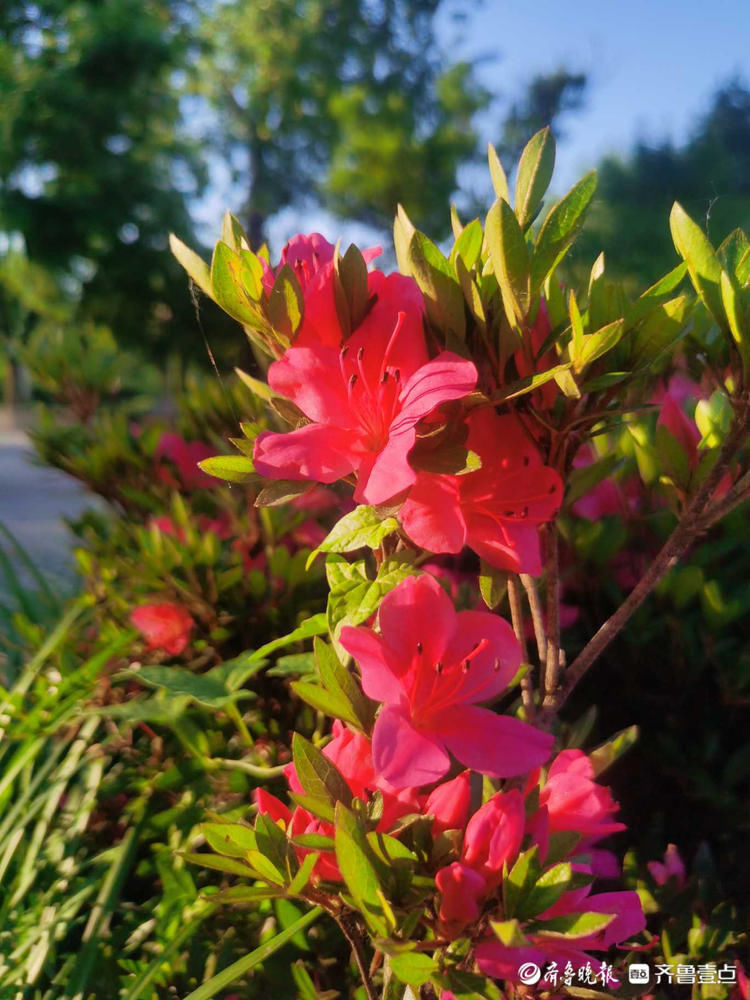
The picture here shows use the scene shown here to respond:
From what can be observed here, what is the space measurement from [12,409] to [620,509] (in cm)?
1699

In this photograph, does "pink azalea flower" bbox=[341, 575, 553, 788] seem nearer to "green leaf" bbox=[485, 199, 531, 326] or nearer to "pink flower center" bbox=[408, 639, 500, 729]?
"pink flower center" bbox=[408, 639, 500, 729]

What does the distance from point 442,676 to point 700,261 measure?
1.04 feet

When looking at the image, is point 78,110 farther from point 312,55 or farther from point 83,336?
point 83,336

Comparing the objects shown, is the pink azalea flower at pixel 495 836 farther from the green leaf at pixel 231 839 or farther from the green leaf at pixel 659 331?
→ the green leaf at pixel 659 331

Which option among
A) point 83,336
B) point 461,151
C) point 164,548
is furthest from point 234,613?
point 461,151

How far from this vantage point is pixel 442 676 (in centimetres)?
51

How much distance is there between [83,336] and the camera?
6.44 ft

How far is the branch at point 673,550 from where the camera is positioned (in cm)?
54

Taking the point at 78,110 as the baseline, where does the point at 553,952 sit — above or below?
below

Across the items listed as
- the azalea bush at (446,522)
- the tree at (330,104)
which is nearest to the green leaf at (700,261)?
the azalea bush at (446,522)

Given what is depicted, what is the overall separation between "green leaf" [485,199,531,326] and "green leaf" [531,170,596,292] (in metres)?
0.01

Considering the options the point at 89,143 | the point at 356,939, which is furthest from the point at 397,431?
the point at 89,143

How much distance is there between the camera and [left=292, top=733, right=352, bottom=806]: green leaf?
1.70 ft

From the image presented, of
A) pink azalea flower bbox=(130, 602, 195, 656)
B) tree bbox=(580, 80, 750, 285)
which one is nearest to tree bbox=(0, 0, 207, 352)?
tree bbox=(580, 80, 750, 285)
